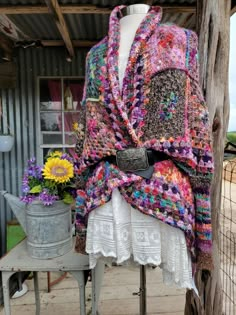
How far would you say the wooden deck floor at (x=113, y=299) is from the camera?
2.46 meters

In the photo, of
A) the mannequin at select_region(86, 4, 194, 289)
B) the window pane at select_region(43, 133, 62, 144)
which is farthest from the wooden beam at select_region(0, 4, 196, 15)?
the window pane at select_region(43, 133, 62, 144)

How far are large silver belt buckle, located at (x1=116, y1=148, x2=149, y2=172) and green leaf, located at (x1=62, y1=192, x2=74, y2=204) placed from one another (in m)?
0.68

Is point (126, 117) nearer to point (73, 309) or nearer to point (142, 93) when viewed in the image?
point (142, 93)

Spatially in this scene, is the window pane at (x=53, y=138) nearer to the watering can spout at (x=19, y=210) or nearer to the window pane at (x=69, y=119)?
the window pane at (x=69, y=119)

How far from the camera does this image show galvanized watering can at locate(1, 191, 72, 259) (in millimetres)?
1643

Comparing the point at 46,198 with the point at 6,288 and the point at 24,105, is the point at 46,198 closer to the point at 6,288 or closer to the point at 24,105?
the point at 6,288

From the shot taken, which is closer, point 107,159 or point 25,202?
point 107,159

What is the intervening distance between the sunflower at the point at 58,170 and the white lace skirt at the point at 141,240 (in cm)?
52

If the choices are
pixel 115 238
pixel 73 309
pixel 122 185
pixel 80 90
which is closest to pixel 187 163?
pixel 122 185

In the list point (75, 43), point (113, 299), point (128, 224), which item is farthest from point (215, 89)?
point (75, 43)

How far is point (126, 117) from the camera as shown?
43.8 inches

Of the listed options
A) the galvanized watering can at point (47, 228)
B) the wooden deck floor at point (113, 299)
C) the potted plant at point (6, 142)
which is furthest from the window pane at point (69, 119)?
the galvanized watering can at point (47, 228)

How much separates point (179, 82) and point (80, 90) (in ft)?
8.54

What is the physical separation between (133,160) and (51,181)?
73cm
